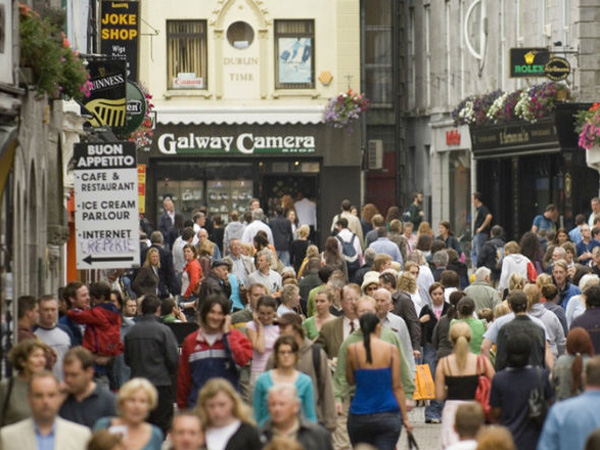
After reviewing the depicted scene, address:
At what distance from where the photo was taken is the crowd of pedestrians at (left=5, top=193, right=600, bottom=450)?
11383 mm

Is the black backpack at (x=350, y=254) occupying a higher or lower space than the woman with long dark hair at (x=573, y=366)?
higher

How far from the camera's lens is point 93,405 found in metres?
12.7

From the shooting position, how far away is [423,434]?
65.2 ft

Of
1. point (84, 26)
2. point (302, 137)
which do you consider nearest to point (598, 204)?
point (84, 26)

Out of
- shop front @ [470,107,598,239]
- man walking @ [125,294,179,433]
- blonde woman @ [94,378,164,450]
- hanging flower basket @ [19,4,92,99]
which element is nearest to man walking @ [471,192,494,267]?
shop front @ [470,107,598,239]

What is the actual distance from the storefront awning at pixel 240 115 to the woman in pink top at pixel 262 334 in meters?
32.1

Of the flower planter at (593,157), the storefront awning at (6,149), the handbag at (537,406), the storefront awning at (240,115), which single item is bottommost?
the handbag at (537,406)

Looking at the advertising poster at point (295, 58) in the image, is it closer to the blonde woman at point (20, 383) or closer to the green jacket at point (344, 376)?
the green jacket at point (344, 376)

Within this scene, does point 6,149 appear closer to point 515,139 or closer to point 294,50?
point 515,139

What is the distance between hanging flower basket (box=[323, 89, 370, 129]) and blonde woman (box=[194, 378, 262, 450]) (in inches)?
1418

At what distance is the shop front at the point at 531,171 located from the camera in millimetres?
38656

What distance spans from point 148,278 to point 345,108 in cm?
2297

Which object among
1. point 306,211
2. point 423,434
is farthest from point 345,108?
point 423,434

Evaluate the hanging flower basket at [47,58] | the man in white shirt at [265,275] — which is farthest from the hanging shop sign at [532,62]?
the hanging flower basket at [47,58]
